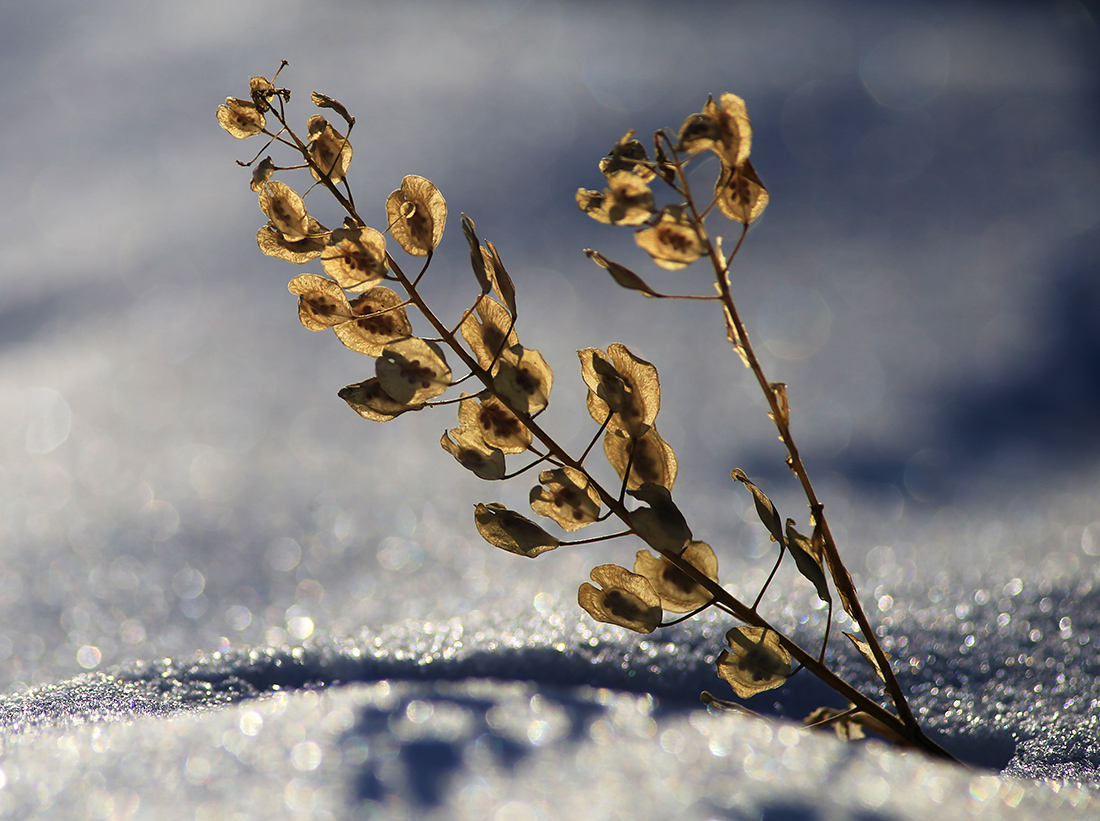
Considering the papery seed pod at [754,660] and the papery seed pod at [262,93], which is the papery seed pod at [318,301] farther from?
the papery seed pod at [754,660]

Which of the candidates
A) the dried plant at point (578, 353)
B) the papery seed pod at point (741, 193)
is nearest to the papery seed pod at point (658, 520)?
the dried plant at point (578, 353)

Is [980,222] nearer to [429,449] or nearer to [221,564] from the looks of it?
[429,449]

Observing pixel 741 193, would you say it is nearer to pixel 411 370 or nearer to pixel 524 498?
pixel 411 370

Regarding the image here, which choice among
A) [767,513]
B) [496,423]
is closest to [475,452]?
[496,423]

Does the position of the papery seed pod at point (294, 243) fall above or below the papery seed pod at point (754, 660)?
above

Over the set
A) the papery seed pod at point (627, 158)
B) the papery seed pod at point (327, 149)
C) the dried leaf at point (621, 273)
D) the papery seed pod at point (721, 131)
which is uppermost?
the papery seed pod at point (721, 131)

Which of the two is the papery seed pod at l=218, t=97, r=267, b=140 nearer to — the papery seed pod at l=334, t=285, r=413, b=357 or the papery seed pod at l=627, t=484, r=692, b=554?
the papery seed pod at l=334, t=285, r=413, b=357

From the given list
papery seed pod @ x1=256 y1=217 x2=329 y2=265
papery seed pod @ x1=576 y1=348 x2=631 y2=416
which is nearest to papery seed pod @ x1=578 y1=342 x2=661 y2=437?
papery seed pod @ x1=576 y1=348 x2=631 y2=416
